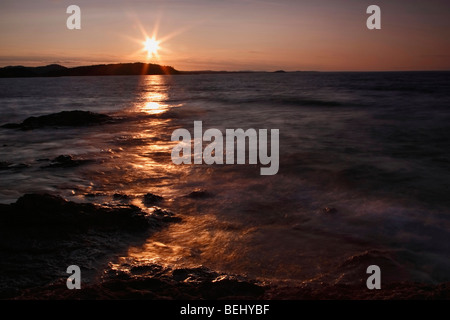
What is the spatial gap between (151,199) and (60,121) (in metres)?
14.7

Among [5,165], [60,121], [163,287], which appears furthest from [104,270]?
[60,121]

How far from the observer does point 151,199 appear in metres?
6.97

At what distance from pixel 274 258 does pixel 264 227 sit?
1119mm

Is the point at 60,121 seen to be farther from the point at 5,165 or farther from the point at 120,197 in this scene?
the point at 120,197

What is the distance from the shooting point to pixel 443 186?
802cm

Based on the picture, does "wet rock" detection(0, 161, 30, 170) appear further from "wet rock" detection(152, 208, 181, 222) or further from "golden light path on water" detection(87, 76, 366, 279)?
"wet rock" detection(152, 208, 181, 222)

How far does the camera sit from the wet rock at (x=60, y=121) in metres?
18.4

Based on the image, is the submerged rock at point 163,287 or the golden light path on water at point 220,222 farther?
the golden light path on water at point 220,222

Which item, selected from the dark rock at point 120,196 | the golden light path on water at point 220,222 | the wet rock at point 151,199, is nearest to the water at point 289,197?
the golden light path on water at point 220,222

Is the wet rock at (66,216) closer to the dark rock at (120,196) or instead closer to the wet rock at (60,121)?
the dark rock at (120,196)

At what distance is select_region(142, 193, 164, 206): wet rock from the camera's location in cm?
687

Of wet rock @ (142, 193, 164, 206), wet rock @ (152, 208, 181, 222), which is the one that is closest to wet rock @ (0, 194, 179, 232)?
wet rock @ (152, 208, 181, 222)

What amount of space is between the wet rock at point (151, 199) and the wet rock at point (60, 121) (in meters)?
13.8
